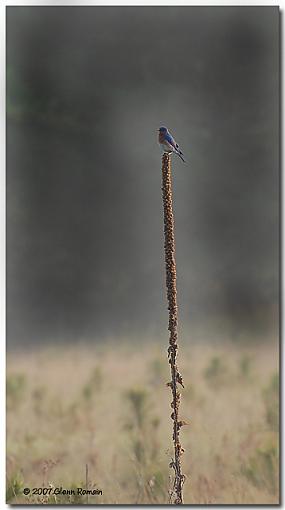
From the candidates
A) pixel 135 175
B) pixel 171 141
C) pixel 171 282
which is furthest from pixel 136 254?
pixel 171 282

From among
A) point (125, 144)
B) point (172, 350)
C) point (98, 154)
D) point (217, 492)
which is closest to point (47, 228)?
point (98, 154)

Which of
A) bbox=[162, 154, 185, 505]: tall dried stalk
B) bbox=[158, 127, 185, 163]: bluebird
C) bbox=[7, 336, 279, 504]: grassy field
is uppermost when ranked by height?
bbox=[158, 127, 185, 163]: bluebird

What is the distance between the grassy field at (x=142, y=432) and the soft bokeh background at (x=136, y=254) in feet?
Result: 0.07

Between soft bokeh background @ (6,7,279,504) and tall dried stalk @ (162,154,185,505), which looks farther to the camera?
soft bokeh background @ (6,7,279,504)

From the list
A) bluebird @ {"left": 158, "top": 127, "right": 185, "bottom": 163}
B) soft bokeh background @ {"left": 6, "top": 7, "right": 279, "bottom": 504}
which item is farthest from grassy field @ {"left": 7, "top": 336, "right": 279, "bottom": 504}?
bluebird @ {"left": 158, "top": 127, "right": 185, "bottom": 163}

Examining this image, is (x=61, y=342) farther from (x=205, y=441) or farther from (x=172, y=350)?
(x=172, y=350)

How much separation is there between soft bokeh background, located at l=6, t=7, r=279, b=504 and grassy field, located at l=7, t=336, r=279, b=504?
0.02m

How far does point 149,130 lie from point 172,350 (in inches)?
176

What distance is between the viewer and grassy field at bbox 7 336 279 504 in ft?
14.3

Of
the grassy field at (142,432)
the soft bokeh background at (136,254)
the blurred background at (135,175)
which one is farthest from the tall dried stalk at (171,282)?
the blurred background at (135,175)

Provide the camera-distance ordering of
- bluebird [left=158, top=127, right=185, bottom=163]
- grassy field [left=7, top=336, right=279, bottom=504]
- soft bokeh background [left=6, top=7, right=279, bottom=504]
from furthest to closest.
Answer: soft bokeh background [left=6, top=7, right=279, bottom=504] → grassy field [left=7, top=336, right=279, bottom=504] → bluebird [left=158, top=127, right=185, bottom=163]

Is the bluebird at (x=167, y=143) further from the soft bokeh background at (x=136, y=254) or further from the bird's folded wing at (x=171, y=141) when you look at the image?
the soft bokeh background at (x=136, y=254)

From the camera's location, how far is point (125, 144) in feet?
A: 26.9

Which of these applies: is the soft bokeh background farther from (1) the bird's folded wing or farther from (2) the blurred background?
(1) the bird's folded wing
